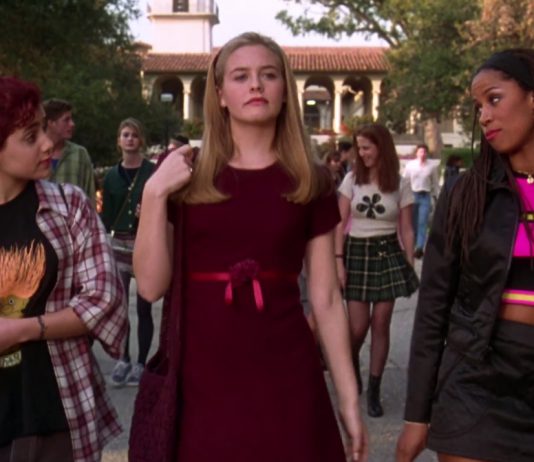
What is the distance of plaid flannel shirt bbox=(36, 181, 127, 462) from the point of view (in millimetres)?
2623

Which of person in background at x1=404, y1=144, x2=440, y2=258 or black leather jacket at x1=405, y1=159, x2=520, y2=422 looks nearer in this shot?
black leather jacket at x1=405, y1=159, x2=520, y2=422

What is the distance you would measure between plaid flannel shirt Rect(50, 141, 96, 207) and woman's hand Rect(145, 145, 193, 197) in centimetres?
394

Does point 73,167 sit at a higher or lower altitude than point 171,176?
lower

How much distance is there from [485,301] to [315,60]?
54110mm

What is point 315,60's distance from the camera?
55656mm

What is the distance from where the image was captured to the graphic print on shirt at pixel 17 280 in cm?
255

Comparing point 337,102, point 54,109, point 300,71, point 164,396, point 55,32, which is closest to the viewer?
point 164,396

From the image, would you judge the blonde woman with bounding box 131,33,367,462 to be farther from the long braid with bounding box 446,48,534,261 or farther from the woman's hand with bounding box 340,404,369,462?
the long braid with bounding box 446,48,534,261

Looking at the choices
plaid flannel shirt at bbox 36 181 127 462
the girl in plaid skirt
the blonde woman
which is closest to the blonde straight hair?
the blonde woman

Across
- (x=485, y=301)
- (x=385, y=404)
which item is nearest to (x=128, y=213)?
(x=385, y=404)

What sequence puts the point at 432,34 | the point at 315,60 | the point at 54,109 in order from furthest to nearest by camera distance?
the point at 315,60
the point at 432,34
the point at 54,109

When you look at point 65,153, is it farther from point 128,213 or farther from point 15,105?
point 15,105

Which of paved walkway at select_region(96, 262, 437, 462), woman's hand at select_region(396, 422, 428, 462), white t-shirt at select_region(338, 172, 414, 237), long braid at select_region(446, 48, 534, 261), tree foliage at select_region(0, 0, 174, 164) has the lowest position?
paved walkway at select_region(96, 262, 437, 462)

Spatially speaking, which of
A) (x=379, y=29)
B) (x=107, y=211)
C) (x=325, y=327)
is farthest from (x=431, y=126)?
(x=325, y=327)
